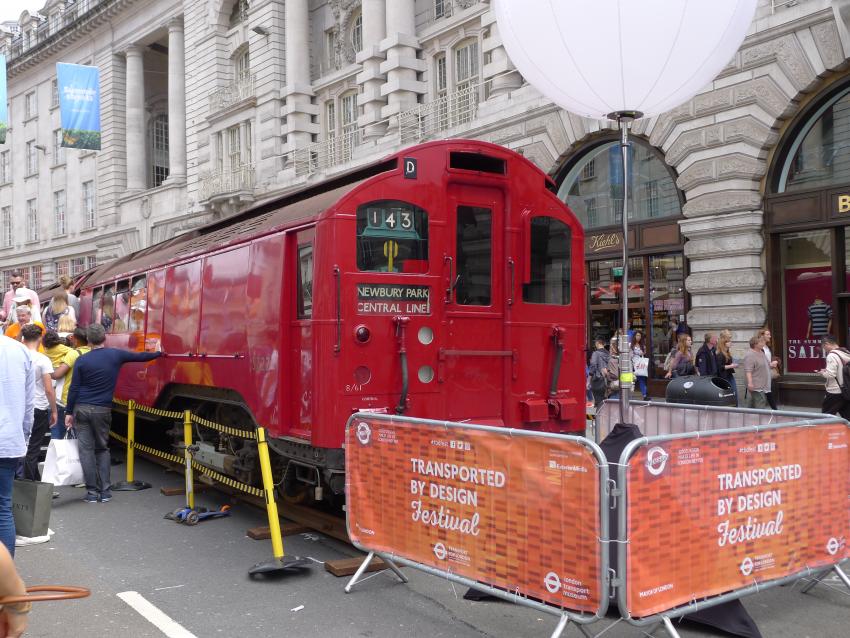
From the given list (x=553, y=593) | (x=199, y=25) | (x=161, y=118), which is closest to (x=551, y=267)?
(x=553, y=593)

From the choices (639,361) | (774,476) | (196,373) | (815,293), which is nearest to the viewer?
(774,476)

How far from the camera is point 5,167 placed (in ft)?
172

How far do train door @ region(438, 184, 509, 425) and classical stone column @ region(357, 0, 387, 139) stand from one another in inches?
723

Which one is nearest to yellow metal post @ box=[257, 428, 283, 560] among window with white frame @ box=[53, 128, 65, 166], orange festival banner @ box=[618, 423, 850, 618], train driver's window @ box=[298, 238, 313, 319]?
train driver's window @ box=[298, 238, 313, 319]

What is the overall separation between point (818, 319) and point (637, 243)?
4.21 metres

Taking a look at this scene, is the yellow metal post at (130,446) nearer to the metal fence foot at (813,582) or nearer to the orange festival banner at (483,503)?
the orange festival banner at (483,503)

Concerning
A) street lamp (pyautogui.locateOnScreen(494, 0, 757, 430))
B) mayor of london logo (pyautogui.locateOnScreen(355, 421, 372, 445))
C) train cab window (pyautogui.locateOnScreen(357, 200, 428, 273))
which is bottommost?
mayor of london logo (pyautogui.locateOnScreen(355, 421, 372, 445))

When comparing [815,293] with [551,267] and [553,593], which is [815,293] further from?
[553,593]

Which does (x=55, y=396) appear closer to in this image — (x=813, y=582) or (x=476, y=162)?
(x=476, y=162)

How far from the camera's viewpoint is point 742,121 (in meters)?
15.5

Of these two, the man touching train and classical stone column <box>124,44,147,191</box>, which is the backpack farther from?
classical stone column <box>124,44,147,191</box>

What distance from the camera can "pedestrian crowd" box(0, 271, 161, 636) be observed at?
5320 millimetres

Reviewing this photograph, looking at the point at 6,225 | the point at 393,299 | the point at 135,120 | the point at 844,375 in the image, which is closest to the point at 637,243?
the point at 844,375

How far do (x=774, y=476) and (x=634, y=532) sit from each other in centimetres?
120
